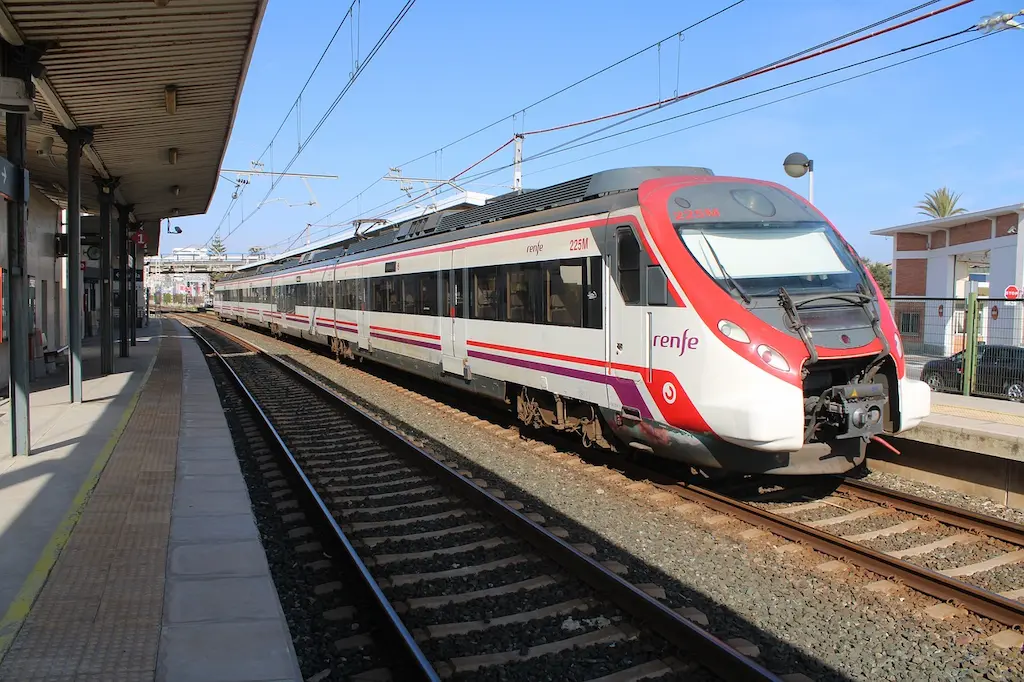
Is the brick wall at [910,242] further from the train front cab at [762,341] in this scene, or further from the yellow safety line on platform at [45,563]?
the yellow safety line on platform at [45,563]

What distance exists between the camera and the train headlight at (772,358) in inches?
231

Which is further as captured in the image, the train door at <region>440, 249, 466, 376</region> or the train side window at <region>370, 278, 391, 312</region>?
the train side window at <region>370, 278, 391, 312</region>

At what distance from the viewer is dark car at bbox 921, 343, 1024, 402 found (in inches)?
413

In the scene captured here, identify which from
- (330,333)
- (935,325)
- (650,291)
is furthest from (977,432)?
(330,333)

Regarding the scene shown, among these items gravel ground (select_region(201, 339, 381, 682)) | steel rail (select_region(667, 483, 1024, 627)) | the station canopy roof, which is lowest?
gravel ground (select_region(201, 339, 381, 682))

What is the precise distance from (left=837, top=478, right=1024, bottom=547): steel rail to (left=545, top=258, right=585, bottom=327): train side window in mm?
3133

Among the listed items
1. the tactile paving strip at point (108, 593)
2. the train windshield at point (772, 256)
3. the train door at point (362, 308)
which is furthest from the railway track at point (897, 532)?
the train door at point (362, 308)

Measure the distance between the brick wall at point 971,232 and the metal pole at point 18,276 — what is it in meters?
26.4

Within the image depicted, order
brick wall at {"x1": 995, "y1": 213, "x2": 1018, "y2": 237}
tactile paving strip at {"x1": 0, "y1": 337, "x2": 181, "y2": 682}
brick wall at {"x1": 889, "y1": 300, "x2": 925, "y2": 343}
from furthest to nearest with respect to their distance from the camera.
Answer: brick wall at {"x1": 995, "y1": 213, "x2": 1018, "y2": 237} → brick wall at {"x1": 889, "y1": 300, "x2": 925, "y2": 343} → tactile paving strip at {"x1": 0, "y1": 337, "x2": 181, "y2": 682}

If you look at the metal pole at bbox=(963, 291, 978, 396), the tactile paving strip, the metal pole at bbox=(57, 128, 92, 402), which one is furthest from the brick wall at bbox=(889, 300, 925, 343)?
the metal pole at bbox=(57, 128, 92, 402)

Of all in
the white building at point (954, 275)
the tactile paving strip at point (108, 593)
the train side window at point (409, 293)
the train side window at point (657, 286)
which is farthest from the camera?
the train side window at point (409, 293)

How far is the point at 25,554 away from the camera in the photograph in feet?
17.1

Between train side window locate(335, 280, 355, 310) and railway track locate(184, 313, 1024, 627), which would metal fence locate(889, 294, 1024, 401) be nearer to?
railway track locate(184, 313, 1024, 627)

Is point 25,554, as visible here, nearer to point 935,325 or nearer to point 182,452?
point 182,452
